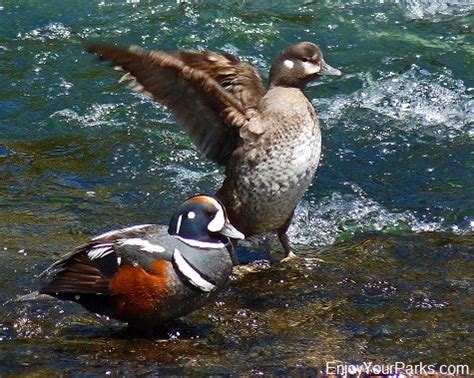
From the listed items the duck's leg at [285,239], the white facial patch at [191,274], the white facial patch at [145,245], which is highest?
the white facial patch at [145,245]

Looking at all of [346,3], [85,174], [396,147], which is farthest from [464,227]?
[346,3]

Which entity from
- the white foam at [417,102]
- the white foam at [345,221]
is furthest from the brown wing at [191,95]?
the white foam at [417,102]

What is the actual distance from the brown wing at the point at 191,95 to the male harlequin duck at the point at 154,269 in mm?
1320

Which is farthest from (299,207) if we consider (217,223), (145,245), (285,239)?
(145,245)

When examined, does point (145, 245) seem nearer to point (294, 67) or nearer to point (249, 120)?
point (249, 120)

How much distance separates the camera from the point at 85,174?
28.2 feet

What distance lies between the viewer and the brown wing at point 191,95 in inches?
256

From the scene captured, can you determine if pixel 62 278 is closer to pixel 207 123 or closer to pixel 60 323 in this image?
pixel 60 323

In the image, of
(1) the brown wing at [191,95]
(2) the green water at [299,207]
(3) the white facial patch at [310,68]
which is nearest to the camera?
(2) the green water at [299,207]

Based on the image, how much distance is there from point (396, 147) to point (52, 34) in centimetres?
398

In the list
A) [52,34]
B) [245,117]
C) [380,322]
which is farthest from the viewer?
[52,34]

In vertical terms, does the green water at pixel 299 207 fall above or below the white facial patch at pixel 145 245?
below

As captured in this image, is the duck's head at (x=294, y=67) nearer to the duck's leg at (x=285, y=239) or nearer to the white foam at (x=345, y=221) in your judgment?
the duck's leg at (x=285, y=239)

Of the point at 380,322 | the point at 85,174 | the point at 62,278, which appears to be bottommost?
the point at 85,174
